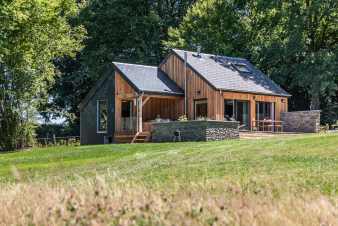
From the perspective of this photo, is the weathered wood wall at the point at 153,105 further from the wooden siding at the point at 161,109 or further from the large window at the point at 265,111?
the large window at the point at 265,111

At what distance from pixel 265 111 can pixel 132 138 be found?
8.59 meters

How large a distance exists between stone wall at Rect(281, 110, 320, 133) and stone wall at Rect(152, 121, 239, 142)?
24.6 feet

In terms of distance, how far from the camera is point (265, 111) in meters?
35.5

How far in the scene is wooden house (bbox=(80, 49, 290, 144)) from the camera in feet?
105

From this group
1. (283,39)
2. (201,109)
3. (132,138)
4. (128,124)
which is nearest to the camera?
(132,138)

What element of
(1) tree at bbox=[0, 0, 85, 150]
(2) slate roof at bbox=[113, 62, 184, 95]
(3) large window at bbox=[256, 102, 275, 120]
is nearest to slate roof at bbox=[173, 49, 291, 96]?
(3) large window at bbox=[256, 102, 275, 120]

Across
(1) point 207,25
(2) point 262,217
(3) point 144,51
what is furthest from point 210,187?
(3) point 144,51

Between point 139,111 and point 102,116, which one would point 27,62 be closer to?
point 102,116

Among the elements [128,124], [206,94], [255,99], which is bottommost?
[128,124]

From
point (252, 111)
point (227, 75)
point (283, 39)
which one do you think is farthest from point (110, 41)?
point (252, 111)

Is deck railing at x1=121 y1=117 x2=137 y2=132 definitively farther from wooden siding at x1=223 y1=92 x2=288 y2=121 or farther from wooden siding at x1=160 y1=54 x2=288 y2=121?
wooden siding at x1=223 y1=92 x2=288 y2=121

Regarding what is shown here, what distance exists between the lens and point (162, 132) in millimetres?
28219

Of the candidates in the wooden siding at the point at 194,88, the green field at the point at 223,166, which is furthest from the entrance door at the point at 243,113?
the green field at the point at 223,166

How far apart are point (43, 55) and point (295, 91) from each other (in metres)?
18.5
